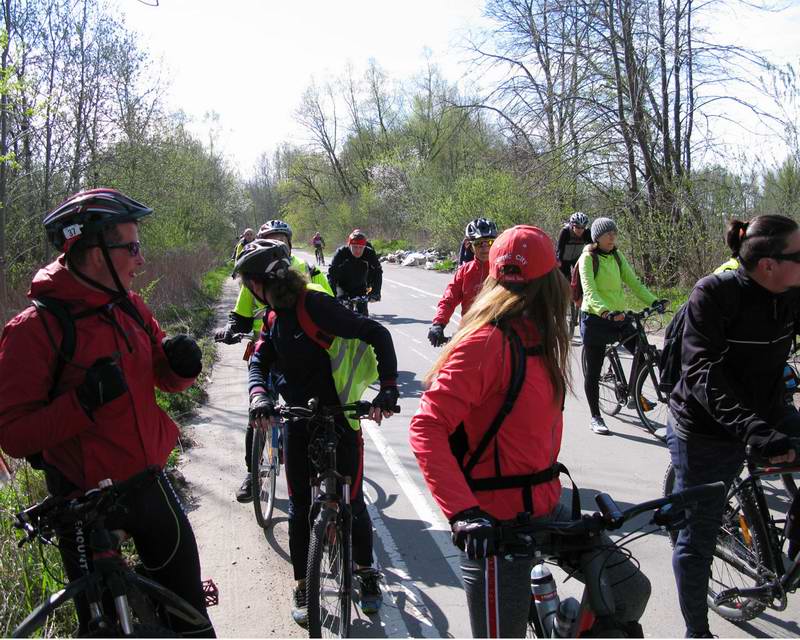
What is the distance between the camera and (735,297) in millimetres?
2803

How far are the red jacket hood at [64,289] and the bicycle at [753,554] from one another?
2930 millimetres

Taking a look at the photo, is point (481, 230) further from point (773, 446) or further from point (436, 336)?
point (773, 446)

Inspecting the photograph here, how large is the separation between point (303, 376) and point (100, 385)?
1.48 meters

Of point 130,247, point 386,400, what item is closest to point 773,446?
point 386,400

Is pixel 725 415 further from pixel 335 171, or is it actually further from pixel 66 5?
pixel 335 171

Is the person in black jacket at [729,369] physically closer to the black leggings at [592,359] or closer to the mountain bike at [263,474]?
Answer: the mountain bike at [263,474]

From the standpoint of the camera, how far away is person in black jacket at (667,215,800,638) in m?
2.74

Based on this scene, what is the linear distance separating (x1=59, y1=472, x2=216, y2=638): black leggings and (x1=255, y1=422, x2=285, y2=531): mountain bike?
220 centimetres

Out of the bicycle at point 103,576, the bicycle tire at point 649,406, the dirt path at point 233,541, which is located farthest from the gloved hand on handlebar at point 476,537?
the bicycle tire at point 649,406

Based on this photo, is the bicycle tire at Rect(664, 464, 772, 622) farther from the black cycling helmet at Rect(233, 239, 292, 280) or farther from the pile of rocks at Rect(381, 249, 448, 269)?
the pile of rocks at Rect(381, 249, 448, 269)

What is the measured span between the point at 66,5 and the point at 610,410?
12.0m

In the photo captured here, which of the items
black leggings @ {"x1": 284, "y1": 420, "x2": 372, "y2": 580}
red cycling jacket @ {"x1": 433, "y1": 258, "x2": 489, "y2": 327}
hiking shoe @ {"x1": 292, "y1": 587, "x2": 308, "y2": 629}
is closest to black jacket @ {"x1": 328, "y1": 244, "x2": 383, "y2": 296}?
red cycling jacket @ {"x1": 433, "y1": 258, "x2": 489, "y2": 327}

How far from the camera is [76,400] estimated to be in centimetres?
216

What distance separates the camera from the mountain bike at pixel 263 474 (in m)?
4.88
